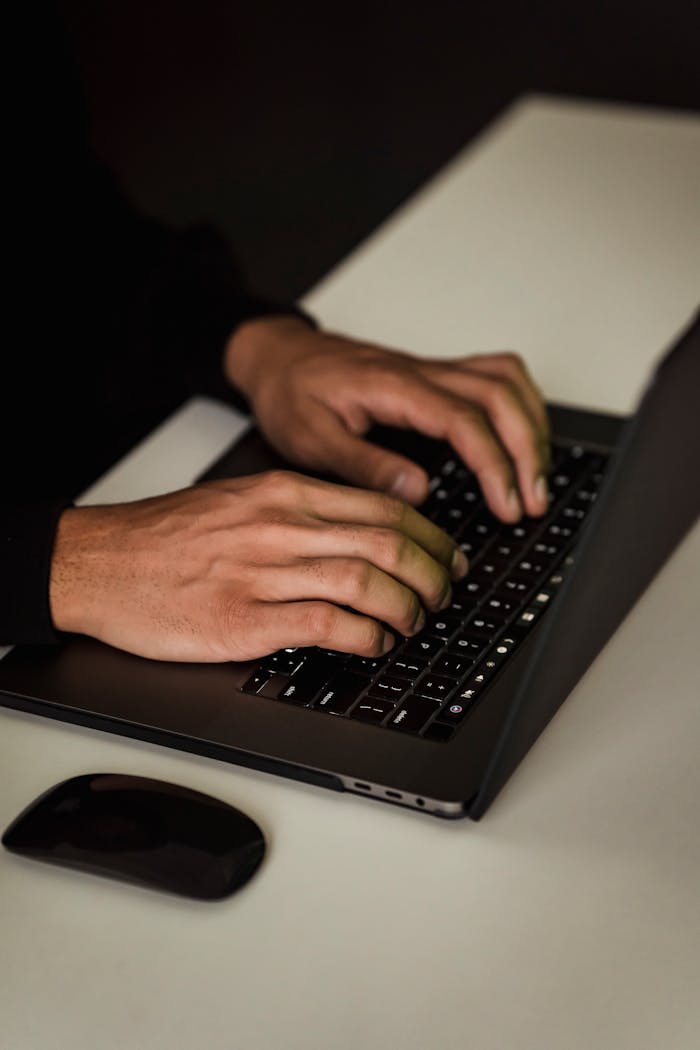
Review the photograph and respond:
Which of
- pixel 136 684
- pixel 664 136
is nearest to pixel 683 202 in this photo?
pixel 664 136

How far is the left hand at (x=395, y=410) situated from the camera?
0.90m

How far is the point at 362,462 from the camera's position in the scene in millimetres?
930

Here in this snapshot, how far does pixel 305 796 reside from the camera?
692mm

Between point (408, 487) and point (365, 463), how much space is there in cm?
5

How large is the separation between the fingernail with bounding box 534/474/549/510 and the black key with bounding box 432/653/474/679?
185 mm

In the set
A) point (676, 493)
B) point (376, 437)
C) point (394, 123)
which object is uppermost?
point (676, 493)

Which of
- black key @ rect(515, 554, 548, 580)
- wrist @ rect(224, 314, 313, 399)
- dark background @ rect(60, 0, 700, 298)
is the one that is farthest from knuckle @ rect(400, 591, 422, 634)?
dark background @ rect(60, 0, 700, 298)

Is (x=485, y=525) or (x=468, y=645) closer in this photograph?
(x=468, y=645)

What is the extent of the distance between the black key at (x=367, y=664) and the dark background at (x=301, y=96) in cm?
220

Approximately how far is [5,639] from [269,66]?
8.36ft

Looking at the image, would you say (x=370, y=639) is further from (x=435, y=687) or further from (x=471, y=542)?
(x=471, y=542)

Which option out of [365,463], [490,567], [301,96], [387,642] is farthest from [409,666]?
[301,96]

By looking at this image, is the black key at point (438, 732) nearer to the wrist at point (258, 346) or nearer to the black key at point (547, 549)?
the black key at point (547, 549)

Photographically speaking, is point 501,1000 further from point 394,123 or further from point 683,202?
point 394,123
